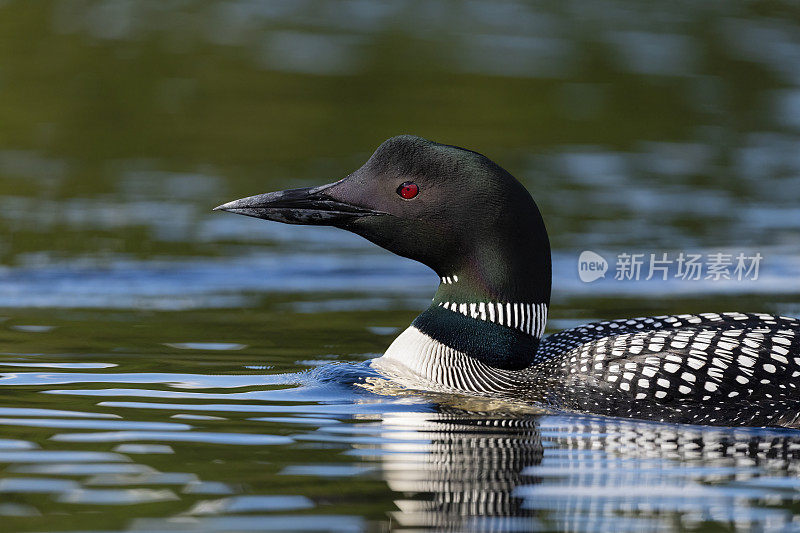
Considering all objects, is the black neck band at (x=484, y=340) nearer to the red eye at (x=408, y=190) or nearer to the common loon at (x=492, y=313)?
the common loon at (x=492, y=313)

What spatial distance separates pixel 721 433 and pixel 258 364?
7.30ft

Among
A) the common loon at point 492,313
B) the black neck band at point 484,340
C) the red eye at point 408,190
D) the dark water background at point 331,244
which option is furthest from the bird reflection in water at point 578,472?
the red eye at point 408,190

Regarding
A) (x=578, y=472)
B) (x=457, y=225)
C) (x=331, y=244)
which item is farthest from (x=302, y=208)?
(x=331, y=244)

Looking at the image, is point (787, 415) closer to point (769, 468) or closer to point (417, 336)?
point (769, 468)

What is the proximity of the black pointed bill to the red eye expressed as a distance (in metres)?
0.12

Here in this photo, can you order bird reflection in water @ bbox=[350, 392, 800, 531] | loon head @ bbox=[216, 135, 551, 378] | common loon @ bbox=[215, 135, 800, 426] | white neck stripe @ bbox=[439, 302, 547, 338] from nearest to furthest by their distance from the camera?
bird reflection in water @ bbox=[350, 392, 800, 531] → common loon @ bbox=[215, 135, 800, 426] → loon head @ bbox=[216, 135, 551, 378] → white neck stripe @ bbox=[439, 302, 547, 338]

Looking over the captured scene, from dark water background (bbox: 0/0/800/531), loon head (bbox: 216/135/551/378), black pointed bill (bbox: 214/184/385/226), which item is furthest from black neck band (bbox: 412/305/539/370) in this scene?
black pointed bill (bbox: 214/184/385/226)

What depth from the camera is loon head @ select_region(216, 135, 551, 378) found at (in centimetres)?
589

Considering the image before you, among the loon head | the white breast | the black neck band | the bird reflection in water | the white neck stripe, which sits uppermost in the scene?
the loon head

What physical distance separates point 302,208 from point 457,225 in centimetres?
62

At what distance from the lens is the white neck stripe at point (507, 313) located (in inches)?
236

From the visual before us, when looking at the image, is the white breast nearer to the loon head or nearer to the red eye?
the loon head

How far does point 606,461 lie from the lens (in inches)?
191

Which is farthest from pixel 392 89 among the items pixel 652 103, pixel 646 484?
pixel 646 484
